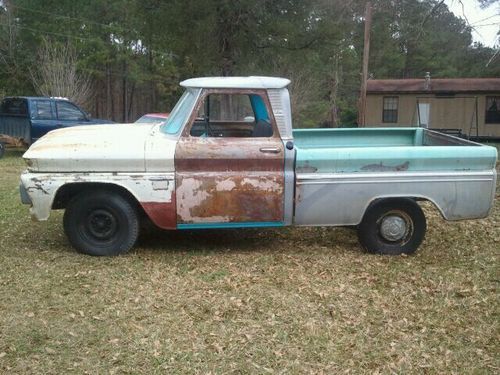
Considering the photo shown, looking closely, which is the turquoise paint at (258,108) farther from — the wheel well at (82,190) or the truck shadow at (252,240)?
the wheel well at (82,190)

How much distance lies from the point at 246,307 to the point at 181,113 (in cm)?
230

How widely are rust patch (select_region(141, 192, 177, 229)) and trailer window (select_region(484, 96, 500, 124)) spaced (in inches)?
999

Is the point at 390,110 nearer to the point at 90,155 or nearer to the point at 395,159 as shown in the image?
the point at 395,159

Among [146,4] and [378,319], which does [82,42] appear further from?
[378,319]

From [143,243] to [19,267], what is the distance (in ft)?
4.69

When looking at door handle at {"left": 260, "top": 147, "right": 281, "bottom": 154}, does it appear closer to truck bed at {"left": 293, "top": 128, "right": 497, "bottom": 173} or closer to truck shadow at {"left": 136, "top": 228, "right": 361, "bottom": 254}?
truck bed at {"left": 293, "top": 128, "right": 497, "bottom": 173}

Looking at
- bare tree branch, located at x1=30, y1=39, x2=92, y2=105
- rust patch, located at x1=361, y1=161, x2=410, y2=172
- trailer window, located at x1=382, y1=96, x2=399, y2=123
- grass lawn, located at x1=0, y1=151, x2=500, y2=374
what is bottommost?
grass lawn, located at x1=0, y1=151, x2=500, y2=374

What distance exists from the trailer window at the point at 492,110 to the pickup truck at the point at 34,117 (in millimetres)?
19756

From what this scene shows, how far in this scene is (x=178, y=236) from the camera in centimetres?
699

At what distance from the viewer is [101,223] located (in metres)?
5.99

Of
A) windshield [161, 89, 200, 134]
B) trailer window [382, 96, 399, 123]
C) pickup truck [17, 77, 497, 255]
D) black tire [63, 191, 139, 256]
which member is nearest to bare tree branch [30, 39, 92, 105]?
trailer window [382, 96, 399, 123]

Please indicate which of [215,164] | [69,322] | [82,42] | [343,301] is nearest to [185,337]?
[69,322]

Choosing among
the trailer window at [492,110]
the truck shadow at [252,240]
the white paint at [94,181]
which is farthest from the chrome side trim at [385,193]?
the trailer window at [492,110]

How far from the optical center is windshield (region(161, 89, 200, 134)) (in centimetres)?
598
